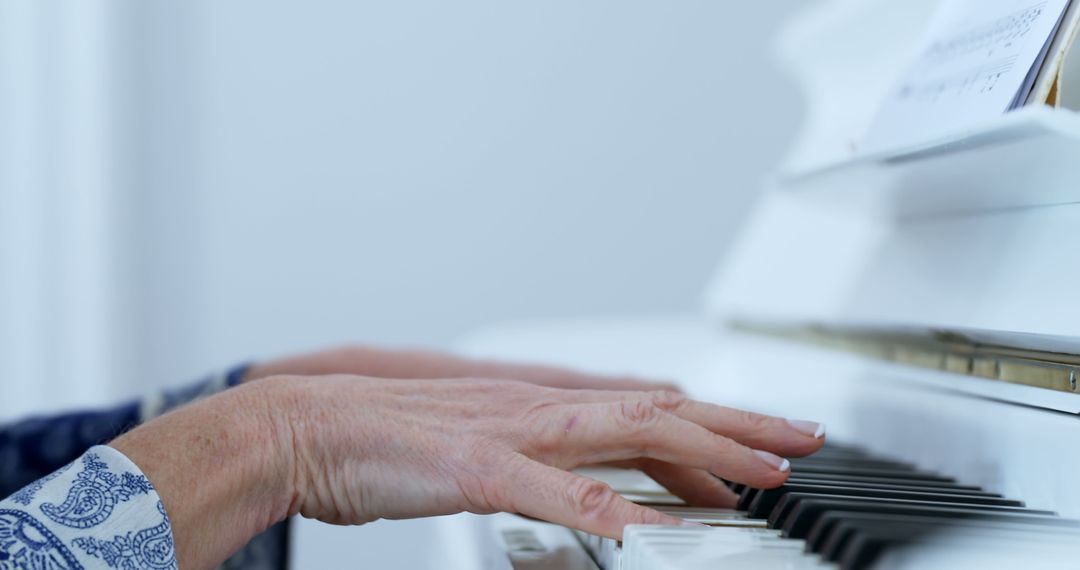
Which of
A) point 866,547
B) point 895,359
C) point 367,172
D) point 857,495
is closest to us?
point 866,547

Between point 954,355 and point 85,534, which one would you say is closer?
point 85,534

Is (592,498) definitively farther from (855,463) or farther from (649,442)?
(855,463)

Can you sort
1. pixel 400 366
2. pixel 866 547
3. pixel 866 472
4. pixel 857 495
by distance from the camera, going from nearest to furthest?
pixel 866 547 → pixel 857 495 → pixel 866 472 → pixel 400 366

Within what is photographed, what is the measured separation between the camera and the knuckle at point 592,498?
578 mm

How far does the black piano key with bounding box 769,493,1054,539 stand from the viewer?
0.58m

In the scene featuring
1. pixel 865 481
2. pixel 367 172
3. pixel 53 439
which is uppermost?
pixel 367 172

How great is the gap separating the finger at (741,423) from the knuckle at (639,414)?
0.8 inches

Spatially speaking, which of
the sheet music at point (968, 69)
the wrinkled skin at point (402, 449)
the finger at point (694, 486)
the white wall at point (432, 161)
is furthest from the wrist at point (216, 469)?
the white wall at point (432, 161)

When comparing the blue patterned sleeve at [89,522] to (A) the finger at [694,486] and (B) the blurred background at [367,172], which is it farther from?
(B) the blurred background at [367,172]

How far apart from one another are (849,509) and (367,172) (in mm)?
2224

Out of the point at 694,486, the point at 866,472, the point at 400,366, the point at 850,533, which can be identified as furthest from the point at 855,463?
the point at 400,366

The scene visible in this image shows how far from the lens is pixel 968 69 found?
75 centimetres

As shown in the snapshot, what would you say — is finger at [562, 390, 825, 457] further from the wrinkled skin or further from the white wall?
the white wall

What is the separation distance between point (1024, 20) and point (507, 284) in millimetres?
2093
